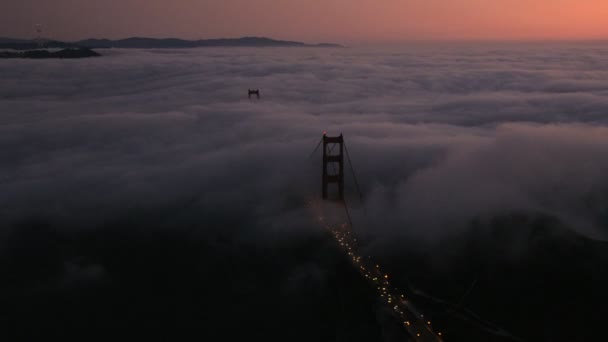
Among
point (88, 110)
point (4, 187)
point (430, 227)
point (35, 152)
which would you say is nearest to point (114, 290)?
point (430, 227)

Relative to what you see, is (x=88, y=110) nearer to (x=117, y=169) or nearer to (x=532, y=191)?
(x=117, y=169)

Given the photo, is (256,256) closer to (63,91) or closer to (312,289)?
(312,289)

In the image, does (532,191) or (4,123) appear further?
(4,123)

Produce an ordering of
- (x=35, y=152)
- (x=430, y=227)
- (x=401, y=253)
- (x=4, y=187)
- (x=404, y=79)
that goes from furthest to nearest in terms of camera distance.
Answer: (x=404, y=79) → (x=35, y=152) → (x=4, y=187) → (x=430, y=227) → (x=401, y=253)


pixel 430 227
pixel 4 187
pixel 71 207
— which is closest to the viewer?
pixel 430 227

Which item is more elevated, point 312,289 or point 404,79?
point 404,79

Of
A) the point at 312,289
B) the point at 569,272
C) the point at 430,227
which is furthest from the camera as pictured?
the point at 430,227

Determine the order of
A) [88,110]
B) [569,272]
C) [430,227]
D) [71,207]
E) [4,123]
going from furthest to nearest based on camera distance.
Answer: [88,110], [4,123], [71,207], [430,227], [569,272]

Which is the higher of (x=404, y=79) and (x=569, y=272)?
(x=404, y=79)

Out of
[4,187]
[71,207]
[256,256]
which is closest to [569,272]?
[256,256]
